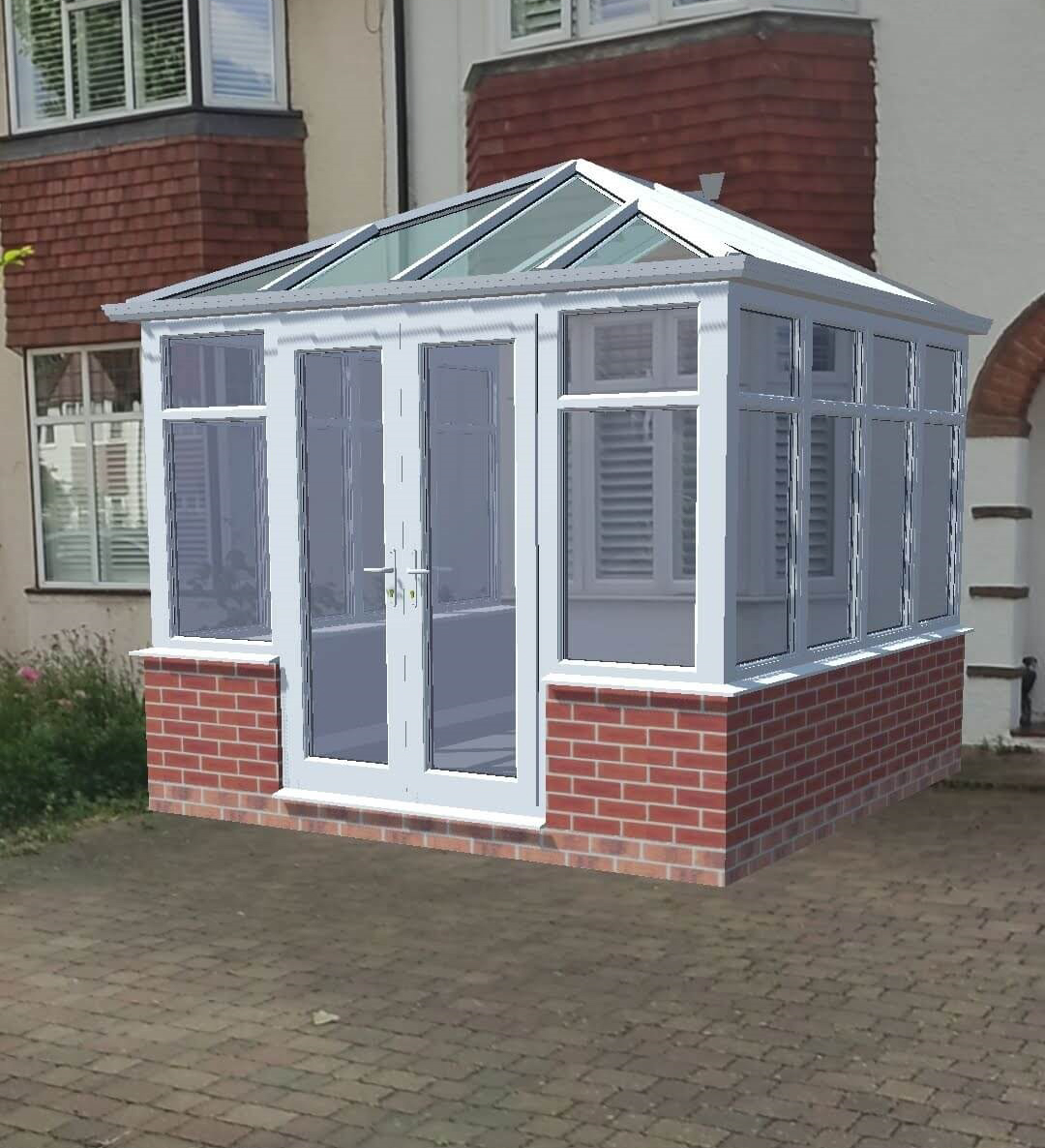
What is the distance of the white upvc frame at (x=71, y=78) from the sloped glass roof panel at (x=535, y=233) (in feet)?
16.9

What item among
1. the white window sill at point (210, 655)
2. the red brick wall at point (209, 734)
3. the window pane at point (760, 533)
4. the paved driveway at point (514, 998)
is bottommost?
the paved driveway at point (514, 998)

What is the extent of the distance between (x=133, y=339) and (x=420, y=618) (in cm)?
599

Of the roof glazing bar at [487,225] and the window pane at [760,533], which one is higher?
the roof glazing bar at [487,225]

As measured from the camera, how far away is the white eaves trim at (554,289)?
6.62 meters

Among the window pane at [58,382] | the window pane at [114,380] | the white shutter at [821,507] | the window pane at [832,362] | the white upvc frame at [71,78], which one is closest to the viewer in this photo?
the white shutter at [821,507]

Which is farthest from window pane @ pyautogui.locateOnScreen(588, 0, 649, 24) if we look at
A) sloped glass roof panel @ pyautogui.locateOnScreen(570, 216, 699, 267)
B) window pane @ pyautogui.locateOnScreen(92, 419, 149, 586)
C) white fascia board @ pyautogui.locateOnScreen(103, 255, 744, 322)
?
window pane @ pyautogui.locateOnScreen(92, 419, 149, 586)

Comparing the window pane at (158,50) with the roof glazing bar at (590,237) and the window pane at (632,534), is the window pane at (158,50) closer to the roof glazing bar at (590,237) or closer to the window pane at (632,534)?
the window pane at (632,534)

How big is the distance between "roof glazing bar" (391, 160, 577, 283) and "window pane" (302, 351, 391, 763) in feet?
6.24

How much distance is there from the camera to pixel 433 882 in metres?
7.02

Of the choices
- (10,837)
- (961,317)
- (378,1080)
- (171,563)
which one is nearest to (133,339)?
(171,563)

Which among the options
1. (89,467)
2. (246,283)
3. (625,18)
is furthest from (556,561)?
(89,467)

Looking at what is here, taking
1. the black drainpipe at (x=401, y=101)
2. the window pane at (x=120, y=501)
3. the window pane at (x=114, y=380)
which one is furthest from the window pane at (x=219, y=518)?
the black drainpipe at (x=401, y=101)

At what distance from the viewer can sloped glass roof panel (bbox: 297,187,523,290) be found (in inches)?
310

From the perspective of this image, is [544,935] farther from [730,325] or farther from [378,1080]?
[730,325]
